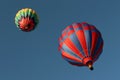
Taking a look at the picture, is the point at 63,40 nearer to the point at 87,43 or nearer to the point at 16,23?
the point at 87,43

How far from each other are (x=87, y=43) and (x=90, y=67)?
2.47 meters

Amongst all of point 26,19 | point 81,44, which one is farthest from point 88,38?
point 26,19

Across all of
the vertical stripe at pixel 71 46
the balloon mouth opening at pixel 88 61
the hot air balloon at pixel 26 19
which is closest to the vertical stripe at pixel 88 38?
the balloon mouth opening at pixel 88 61

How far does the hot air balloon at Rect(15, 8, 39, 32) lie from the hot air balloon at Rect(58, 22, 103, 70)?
4.03m

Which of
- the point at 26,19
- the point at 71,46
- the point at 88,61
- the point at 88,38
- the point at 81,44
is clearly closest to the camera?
the point at 88,61

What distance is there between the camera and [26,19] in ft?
167

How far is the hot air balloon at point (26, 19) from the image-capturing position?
5081 centimetres

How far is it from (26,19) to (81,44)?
25.0ft

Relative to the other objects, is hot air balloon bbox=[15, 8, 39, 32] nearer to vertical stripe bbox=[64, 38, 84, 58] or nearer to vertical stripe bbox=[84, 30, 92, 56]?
vertical stripe bbox=[64, 38, 84, 58]

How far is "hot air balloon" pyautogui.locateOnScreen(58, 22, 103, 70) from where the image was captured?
46219mm

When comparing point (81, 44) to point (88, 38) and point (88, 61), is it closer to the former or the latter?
point (88, 38)

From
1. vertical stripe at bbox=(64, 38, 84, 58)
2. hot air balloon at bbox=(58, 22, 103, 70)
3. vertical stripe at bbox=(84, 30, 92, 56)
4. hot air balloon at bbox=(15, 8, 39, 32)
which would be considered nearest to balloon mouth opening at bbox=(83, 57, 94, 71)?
hot air balloon at bbox=(58, 22, 103, 70)

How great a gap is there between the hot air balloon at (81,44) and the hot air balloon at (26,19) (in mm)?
4034

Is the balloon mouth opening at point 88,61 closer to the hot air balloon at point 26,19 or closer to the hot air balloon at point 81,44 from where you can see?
the hot air balloon at point 81,44
